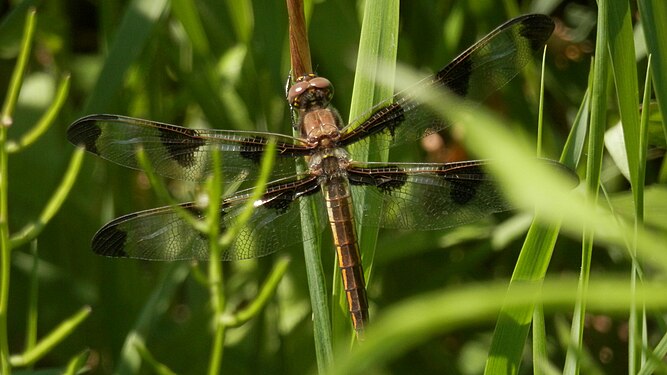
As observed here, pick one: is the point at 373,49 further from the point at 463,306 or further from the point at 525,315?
the point at 463,306

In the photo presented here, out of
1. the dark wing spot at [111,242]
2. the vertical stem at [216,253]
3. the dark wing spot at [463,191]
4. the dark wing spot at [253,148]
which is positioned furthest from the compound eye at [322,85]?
the vertical stem at [216,253]

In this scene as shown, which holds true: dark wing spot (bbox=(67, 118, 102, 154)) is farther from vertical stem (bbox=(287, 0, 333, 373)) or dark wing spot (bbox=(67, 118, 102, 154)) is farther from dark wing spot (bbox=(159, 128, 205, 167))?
vertical stem (bbox=(287, 0, 333, 373))

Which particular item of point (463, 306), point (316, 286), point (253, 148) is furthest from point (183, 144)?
point (463, 306)

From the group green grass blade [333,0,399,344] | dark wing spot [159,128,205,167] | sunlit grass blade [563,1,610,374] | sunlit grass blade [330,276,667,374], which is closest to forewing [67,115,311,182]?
dark wing spot [159,128,205,167]

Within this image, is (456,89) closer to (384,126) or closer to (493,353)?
(384,126)

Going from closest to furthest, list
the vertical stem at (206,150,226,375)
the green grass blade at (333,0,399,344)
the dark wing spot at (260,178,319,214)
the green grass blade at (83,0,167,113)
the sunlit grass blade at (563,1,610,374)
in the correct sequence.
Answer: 1. the vertical stem at (206,150,226,375)
2. the sunlit grass blade at (563,1,610,374)
3. the green grass blade at (333,0,399,344)
4. the dark wing spot at (260,178,319,214)
5. the green grass blade at (83,0,167,113)

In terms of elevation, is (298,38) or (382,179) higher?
(298,38)

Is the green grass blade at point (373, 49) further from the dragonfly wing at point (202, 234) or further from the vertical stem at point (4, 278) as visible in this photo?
the vertical stem at point (4, 278)
